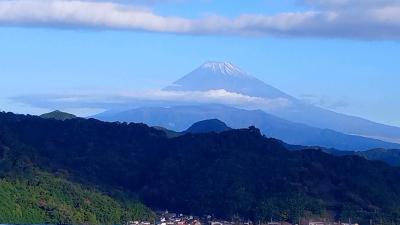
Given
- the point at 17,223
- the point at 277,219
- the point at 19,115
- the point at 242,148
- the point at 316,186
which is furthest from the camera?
the point at 19,115

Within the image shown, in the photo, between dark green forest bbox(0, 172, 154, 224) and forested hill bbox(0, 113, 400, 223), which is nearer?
dark green forest bbox(0, 172, 154, 224)

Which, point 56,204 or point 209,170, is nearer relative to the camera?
point 56,204

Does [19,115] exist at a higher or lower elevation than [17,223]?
higher

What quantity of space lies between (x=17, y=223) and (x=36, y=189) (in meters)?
5.31

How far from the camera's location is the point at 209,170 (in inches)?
3816

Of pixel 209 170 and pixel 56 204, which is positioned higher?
pixel 209 170

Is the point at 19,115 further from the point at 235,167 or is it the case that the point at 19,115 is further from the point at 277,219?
the point at 277,219

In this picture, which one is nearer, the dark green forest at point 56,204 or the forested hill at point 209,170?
the dark green forest at point 56,204

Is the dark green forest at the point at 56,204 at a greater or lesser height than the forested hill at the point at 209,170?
lesser

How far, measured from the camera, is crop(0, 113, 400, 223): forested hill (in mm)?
90750

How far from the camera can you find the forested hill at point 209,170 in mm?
90750

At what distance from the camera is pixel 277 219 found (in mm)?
87688

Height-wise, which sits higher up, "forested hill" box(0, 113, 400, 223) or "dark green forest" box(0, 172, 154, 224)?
"forested hill" box(0, 113, 400, 223)

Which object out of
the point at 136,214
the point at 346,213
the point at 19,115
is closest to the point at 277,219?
the point at 346,213
